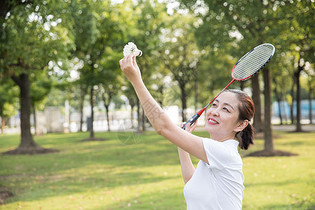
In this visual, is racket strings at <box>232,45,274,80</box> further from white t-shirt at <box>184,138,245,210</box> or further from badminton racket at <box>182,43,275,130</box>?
white t-shirt at <box>184,138,245,210</box>

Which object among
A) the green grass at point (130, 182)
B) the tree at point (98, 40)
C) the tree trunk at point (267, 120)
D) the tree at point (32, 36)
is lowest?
the green grass at point (130, 182)

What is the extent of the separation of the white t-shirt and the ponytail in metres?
0.34

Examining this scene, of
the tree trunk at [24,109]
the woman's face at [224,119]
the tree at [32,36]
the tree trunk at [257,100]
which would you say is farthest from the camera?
the tree trunk at [257,100]

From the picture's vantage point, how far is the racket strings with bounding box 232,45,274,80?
134 inches

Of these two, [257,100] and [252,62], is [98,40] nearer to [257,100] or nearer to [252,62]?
[257,100]

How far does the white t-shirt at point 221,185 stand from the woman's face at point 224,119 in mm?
103

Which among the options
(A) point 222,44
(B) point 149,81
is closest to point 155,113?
(A) point 222,44

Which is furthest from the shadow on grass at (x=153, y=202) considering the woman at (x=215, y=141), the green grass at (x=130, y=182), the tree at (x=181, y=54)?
the tree at (x=181, y=54)

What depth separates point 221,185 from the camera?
222 cm

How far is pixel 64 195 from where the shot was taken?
9273mm

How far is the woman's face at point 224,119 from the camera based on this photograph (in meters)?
2.37

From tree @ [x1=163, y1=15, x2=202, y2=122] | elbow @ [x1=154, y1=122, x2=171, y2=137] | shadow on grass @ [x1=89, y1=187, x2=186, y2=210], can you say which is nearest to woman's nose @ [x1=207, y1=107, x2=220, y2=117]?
elbow @ [x1=154, y1=122, x2=171, y2=137]

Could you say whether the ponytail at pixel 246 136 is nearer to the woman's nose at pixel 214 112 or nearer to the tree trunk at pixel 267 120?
the woman's nose at pixel 214 112

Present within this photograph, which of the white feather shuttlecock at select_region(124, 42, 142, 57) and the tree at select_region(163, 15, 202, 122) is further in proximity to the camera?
the tree at select_region(163, 15, 202, 122)
